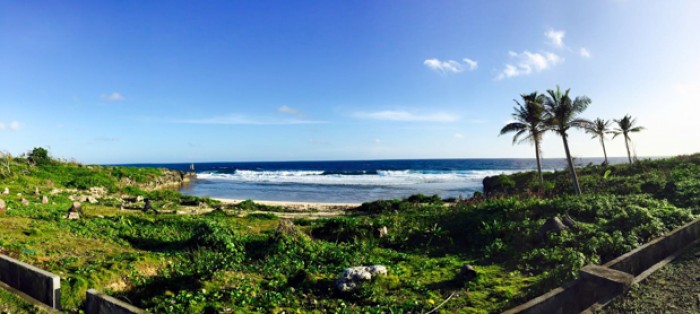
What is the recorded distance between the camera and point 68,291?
662cm

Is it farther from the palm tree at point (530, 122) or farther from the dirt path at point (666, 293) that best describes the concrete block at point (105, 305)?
the palm tree at point (530, 122)

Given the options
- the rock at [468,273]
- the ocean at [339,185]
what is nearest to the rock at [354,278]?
the rock at [468,273]

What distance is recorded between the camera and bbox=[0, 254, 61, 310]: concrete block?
638cm

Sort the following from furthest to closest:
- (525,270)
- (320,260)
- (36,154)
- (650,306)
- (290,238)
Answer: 1. (36,154)
2. (290,238)
3. (320,260)
4. (525,270)
5. (650,306)

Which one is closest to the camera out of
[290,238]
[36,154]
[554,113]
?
[290,238]

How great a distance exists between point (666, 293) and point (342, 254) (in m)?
6.88

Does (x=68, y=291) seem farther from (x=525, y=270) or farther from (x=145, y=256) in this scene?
(x=525, y=270)

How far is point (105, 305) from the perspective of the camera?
5.59 m

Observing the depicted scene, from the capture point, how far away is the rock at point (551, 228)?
33.4ft

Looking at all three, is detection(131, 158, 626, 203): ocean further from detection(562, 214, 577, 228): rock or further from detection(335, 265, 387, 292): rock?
detection(335, 265, 387, 292): rock

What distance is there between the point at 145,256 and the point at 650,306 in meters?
10.4

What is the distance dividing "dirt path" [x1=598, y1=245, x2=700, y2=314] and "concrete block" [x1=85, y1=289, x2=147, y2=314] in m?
7.54

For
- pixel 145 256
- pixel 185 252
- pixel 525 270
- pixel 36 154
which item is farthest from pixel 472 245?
pixel 36 154

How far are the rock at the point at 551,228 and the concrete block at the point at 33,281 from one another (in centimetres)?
1138
